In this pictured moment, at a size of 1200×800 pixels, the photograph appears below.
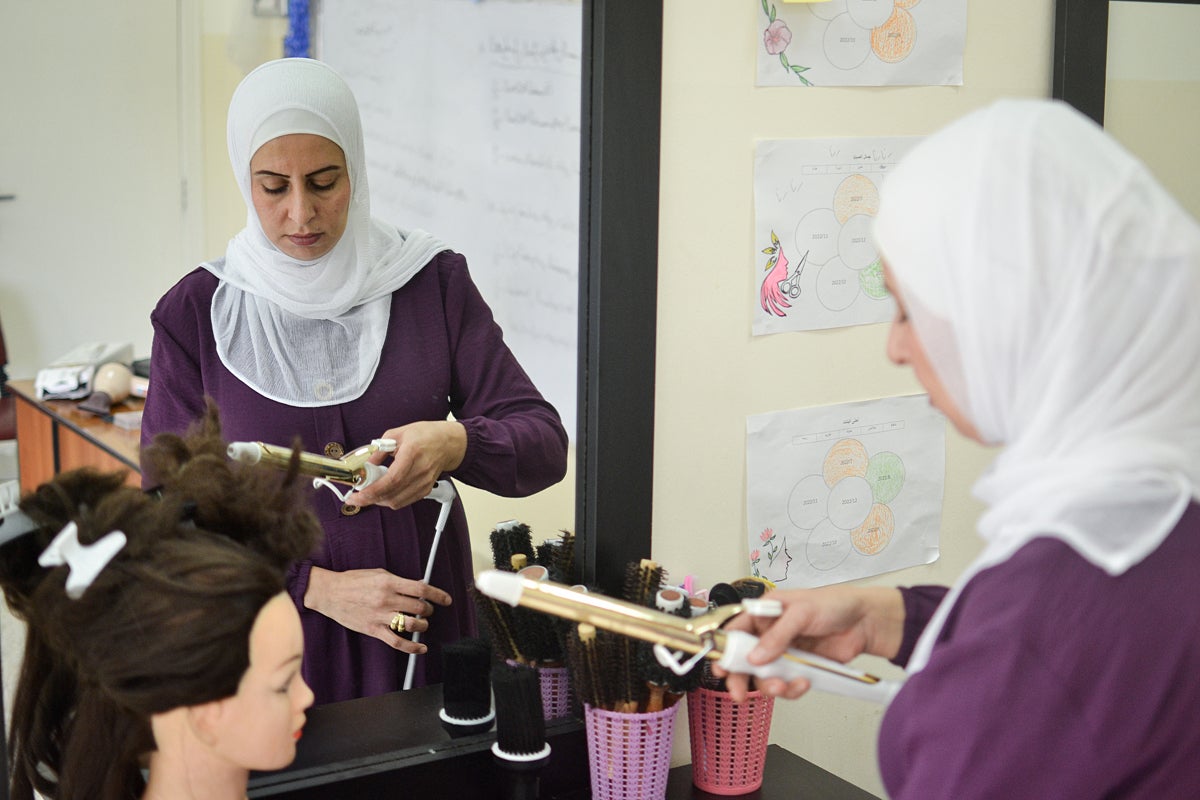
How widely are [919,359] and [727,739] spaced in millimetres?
621

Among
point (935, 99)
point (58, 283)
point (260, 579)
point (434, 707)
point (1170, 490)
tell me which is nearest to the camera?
point (1170, 490)

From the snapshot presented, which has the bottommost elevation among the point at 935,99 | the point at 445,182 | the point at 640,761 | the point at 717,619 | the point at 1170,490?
the point at 640,761

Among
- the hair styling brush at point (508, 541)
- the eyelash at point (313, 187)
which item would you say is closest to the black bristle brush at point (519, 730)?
the hair styling brush at point (508, 541)

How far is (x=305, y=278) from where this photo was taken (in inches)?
42.3

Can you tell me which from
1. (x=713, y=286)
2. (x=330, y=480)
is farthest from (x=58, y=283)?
(x=713, y=286)

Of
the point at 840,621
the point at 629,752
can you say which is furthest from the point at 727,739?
the point at 840,621

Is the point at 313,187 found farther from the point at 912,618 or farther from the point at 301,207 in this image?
the point at 912,618

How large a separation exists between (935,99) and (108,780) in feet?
3.83

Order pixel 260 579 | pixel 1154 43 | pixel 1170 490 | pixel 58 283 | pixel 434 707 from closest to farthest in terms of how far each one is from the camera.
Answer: pixel 1170 490 → pixel 260 579 → pixel 58 283 → pixel 434 707 → pixel 1154 43

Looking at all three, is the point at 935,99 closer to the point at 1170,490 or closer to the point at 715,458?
the point at 715,458

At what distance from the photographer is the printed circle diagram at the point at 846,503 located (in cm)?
146

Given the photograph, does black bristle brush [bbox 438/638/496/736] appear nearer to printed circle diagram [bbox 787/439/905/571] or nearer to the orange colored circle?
printed circle diagram [bbox 787/439/905/571]

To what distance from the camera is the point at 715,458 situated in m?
1.37

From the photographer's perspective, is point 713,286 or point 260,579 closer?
point 260,579
